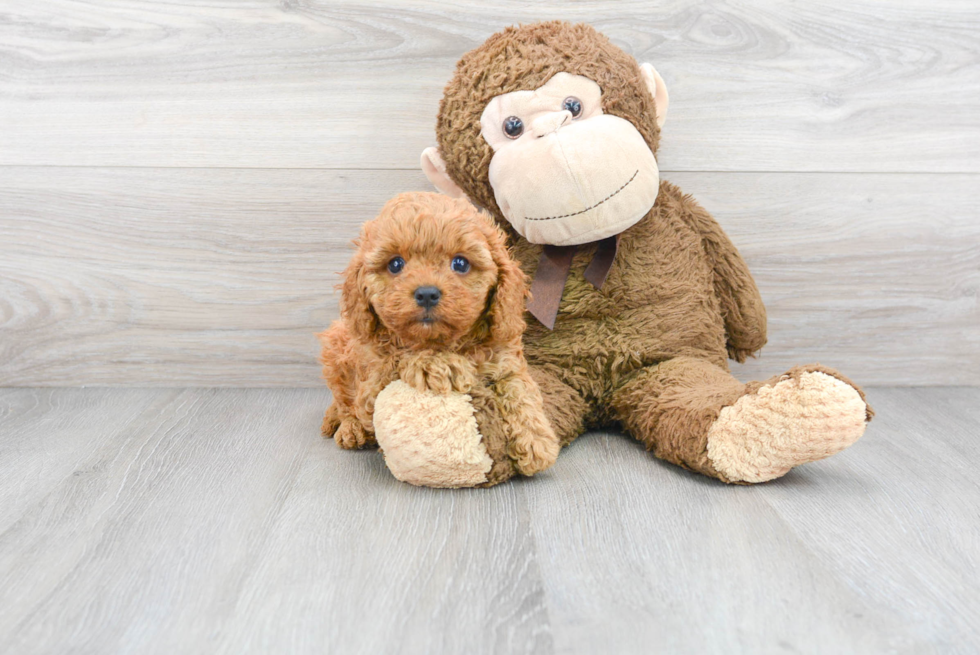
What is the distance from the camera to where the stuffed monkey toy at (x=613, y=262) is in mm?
820

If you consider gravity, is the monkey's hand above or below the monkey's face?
below

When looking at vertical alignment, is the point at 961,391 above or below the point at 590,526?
below

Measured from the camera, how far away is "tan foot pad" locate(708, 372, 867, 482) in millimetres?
755

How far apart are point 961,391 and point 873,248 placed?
0.93 ft

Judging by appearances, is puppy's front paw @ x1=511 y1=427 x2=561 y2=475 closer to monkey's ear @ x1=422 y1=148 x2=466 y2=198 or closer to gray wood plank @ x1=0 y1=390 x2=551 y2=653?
gray wood plank @ x1=0 y1=390 x2=551 y2=653

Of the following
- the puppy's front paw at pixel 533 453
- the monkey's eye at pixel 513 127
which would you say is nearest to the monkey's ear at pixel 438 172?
the monkey's eye at pixel 513 127

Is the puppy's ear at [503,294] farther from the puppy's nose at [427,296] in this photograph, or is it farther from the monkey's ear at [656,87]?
the monkey's ear at [656,87]

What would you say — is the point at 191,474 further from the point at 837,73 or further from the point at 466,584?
the point at 837,73

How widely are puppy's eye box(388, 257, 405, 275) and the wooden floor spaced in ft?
0.77

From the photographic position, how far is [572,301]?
99 cm

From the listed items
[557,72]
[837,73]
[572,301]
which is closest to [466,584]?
[572,301]

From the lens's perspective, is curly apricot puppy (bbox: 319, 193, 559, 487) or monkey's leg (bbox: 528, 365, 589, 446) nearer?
curly apricot puppy (bbox: 319, 193, 559, 487)

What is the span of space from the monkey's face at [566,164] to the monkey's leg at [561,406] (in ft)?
0.57

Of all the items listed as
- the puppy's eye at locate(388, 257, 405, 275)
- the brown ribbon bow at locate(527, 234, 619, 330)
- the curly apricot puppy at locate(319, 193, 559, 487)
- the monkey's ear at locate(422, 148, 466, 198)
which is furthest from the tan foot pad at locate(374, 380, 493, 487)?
the monkey's ear at locate(422, 148, 466, 198)
